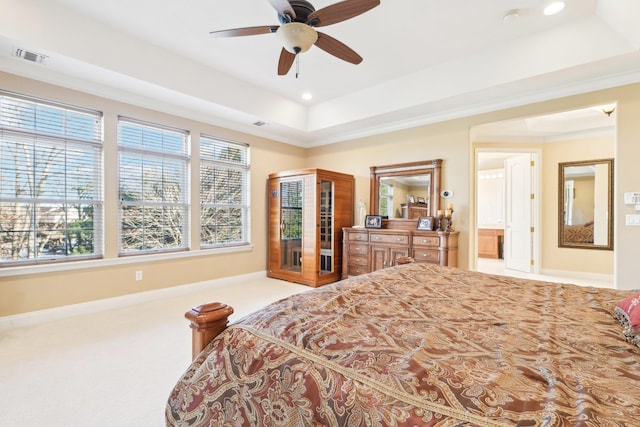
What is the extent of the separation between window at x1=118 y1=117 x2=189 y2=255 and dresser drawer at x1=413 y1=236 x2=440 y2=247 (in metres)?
3.50

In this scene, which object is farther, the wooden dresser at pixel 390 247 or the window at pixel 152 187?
the wooden dresser at pixel 390 247

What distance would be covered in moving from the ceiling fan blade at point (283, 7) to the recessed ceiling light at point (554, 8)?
2517mm

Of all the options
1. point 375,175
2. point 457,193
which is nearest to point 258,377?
point 457,193

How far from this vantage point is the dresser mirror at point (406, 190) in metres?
4.61

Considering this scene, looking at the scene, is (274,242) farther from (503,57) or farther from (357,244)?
(503,57)

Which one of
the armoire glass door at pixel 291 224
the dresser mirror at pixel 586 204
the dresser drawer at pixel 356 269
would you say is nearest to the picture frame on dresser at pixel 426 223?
the dresser drawer at pixel 356 269

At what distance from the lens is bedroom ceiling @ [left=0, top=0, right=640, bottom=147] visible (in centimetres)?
281

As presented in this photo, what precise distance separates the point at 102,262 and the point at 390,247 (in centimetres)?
393

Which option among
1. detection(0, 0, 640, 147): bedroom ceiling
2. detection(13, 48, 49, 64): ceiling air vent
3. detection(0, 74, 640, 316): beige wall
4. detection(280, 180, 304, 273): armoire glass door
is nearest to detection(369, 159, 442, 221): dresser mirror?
detection(0, 74, 640, 316): beige wall

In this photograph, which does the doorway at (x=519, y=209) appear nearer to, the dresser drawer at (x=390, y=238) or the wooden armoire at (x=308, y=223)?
the dresser drawer at (x=390, y=238)

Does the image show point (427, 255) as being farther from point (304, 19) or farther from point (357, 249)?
point (304, 19)

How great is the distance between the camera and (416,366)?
0.86 metres

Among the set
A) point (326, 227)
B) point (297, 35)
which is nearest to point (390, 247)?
point (326, 227)

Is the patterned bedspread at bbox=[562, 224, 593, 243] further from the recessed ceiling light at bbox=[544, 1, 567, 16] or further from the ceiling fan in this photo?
the ceiling fan
